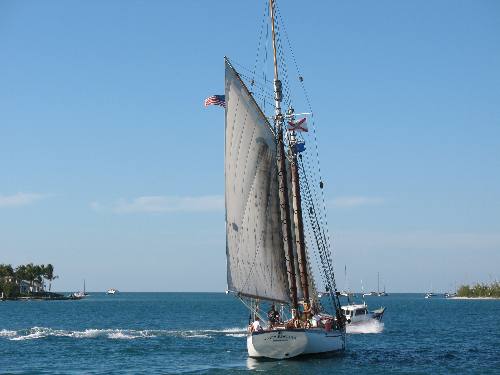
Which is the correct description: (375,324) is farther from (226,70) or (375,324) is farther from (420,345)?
(226,70)

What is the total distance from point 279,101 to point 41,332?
45356mm

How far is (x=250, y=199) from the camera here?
54500 millimetres

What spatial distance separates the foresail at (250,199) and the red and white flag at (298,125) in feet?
15.6

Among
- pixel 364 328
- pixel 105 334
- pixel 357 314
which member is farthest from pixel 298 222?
pixel 357 314

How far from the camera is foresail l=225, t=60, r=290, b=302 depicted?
53656 mm

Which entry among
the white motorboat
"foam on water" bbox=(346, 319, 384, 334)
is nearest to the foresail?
"foam on water" bbox=(346, 319, 384, 334)

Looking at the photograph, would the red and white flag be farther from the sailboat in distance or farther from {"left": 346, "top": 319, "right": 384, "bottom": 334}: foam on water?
{"left": 346, "top": 319, "right": 384, "bottom": 334}: foam on water

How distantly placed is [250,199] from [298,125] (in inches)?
357

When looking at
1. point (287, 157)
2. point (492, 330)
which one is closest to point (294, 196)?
point (287, 157)

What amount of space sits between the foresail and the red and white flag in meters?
4.76

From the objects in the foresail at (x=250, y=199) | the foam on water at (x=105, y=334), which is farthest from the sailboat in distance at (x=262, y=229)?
the foam on water at (x=105, y=334)

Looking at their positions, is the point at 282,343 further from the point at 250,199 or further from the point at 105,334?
the point at 105,334

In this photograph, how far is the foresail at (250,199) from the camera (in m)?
53.7

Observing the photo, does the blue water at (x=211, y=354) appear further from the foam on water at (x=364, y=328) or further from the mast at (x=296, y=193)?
the mast at (x=296, y=193)
